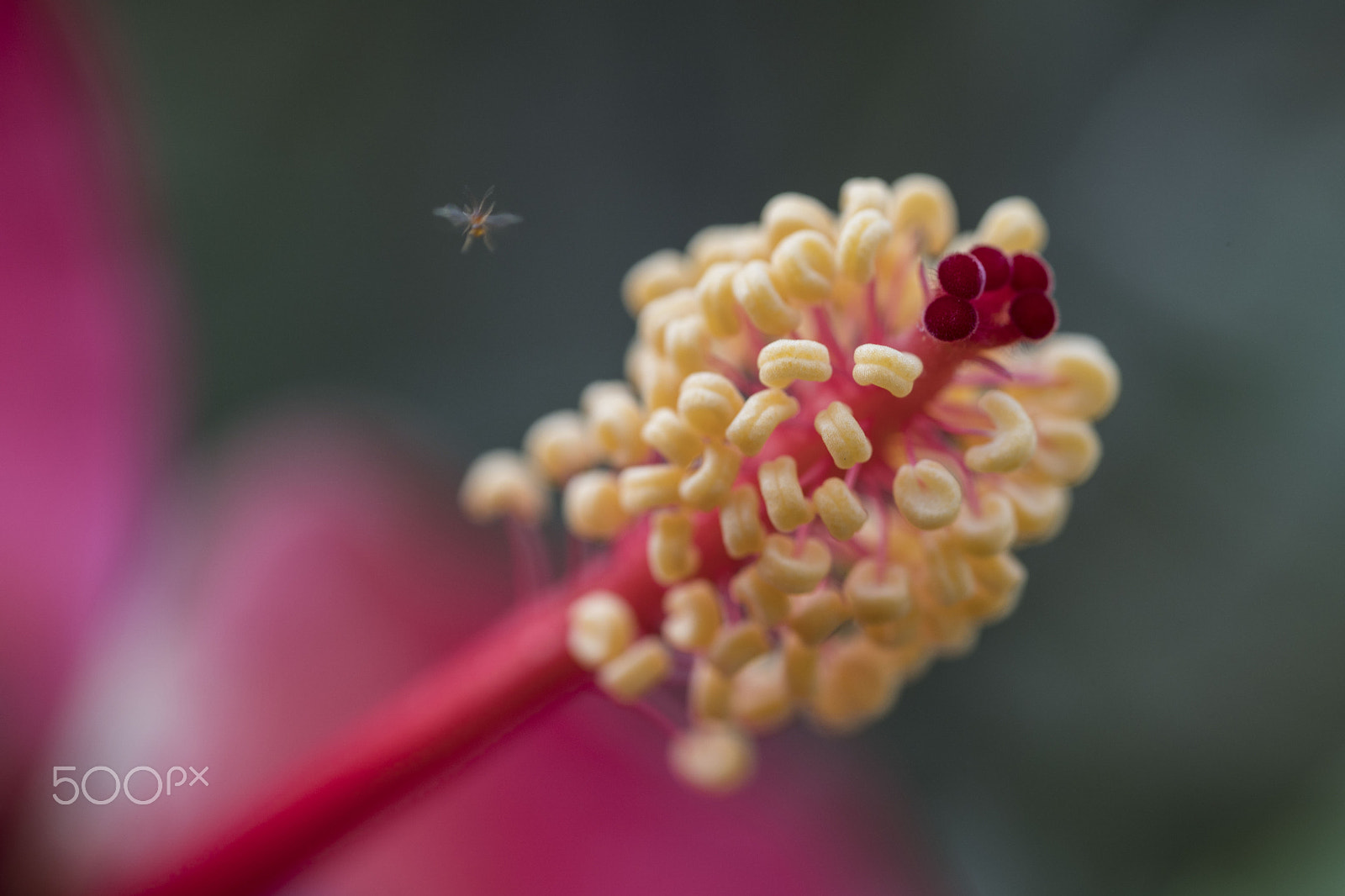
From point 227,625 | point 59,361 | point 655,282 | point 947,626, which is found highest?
point 59,361

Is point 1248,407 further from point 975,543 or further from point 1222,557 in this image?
point 975,543

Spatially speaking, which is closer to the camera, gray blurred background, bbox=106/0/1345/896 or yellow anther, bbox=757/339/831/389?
yellow anther, bbox=757/339/831/389

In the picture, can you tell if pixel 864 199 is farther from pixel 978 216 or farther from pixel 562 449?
pixel 978 216

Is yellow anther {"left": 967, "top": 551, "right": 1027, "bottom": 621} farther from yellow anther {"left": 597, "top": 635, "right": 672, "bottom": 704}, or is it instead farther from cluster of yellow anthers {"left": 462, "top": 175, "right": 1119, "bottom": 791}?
yellow anther {"left": 597, "top": 635, "right": 672, "bottom": 704}

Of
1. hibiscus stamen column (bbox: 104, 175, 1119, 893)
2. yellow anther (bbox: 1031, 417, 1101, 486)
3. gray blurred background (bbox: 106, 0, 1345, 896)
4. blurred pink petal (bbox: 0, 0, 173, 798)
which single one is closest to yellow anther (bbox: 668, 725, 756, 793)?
hibiscus stamen column (bbox: 104, 175, 1119, 893)

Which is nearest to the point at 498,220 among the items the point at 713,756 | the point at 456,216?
the point at 456,216

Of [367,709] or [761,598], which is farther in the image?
[367,709]

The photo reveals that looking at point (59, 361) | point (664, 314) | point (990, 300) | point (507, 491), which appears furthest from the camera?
point (59, 361)

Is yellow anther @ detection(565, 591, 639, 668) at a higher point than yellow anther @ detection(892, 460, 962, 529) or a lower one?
higher
